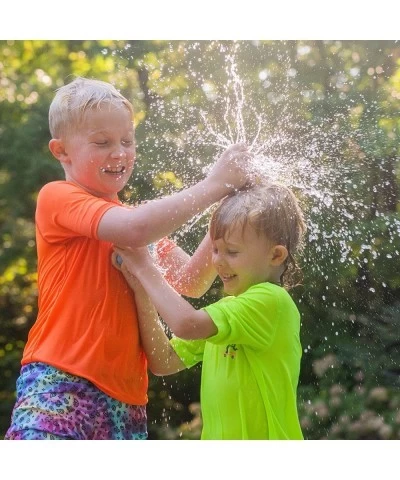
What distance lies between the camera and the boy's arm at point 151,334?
196 cm

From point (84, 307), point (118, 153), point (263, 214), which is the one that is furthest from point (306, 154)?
point (84, 307)

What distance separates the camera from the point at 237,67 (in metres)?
2.50

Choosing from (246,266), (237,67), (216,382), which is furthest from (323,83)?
(216,382)

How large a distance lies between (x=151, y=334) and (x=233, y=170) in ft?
1.49

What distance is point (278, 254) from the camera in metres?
2.05

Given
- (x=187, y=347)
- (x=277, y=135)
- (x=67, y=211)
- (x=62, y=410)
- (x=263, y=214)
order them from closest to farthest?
1. (x=62, y=410)
2. (x=67, y=211)
3. (x=263, y=214)
4. (x=187, y=347)
5. (x=277, y=135)

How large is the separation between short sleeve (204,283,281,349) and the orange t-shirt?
0.70 feet

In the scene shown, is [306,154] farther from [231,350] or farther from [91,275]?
[91,275]

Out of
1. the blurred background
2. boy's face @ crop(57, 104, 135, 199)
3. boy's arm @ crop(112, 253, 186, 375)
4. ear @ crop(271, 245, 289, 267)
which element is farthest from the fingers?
the blurred background

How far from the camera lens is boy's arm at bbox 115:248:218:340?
6.23 ft

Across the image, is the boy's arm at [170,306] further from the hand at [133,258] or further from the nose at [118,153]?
the nose at [118,153]

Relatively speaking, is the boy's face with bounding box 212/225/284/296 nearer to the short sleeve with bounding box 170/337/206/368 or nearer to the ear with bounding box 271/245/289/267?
the ear with bounding box 271/245/289/267

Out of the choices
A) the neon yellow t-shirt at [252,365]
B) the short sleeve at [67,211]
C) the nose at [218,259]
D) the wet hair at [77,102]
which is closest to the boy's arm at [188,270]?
the nose at [218,259]
